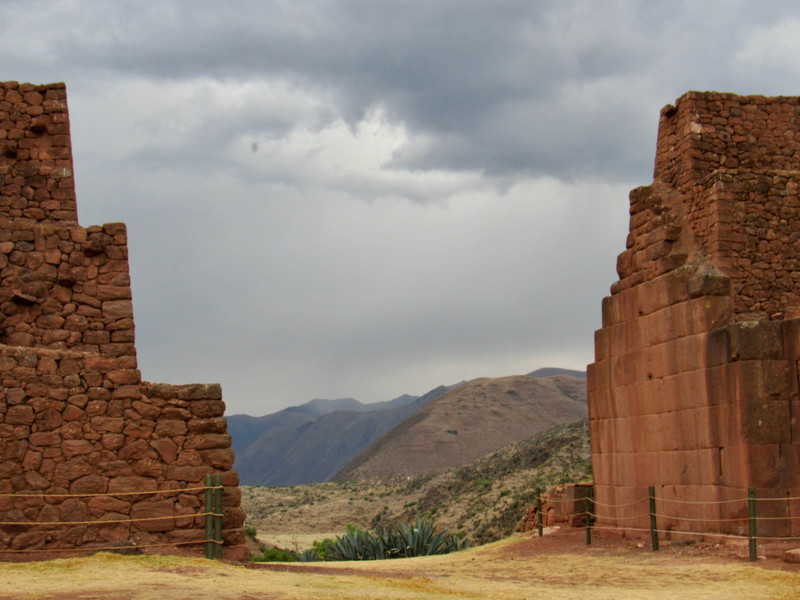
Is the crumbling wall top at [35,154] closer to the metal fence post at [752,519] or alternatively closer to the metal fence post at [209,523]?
the metal fence post at [209,523]

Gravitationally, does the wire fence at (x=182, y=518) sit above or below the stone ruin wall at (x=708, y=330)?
below

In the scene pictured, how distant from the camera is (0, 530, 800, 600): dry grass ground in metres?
7.71

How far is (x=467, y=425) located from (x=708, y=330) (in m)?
61.2

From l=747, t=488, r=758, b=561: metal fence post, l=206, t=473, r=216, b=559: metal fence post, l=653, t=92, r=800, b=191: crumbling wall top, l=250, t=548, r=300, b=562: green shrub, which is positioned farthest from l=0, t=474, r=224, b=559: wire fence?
l=250, t=548, r=300, b=562: green shrub

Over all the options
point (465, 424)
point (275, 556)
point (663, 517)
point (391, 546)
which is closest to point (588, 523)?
point (663, 517)

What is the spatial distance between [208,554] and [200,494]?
665mm

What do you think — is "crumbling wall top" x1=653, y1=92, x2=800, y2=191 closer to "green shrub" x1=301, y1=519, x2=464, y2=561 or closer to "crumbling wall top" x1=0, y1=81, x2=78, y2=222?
"green shrub" x1=301, y1=519, x2=464, y2=561

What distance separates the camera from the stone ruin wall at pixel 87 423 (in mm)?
9836

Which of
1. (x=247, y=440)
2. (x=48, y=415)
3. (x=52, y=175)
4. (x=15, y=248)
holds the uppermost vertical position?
(x=52, y=175)

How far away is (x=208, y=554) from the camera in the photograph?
33.2 feet

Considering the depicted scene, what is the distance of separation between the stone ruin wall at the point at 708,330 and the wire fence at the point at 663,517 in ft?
0.14

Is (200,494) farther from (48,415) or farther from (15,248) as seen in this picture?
(15,248)

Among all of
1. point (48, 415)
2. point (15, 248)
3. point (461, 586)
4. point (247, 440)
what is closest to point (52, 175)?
point (15, 248)

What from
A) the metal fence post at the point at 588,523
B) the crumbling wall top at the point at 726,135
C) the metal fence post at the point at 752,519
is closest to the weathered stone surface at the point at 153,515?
the metal fence post at the point at 752,519
